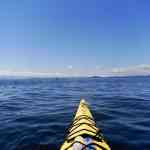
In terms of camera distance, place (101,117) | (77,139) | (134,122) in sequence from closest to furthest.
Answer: (77,139) → (134,122) → (101,117)

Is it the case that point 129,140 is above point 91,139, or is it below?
below

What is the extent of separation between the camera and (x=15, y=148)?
9719 millimetres

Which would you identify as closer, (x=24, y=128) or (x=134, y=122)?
(x=24, y=128)

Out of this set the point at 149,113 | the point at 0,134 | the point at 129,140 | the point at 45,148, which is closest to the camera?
the point at 45,148

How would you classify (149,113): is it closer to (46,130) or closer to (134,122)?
(134,122)

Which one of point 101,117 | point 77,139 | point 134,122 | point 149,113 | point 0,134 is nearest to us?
point 77,139

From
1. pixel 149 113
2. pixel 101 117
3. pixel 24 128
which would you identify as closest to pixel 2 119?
pixel 24 128

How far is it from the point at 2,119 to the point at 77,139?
9558 millimetres

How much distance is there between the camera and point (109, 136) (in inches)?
439

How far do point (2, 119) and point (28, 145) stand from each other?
20.9 ft

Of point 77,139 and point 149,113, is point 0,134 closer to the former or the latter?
point 77,139

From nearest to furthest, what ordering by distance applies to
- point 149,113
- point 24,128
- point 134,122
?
1. point 24,128
2. point 134,122
3. point 149,113

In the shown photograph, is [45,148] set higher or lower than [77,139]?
lower

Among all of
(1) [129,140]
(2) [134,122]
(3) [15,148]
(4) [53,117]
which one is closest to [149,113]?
(2) [134,122]
